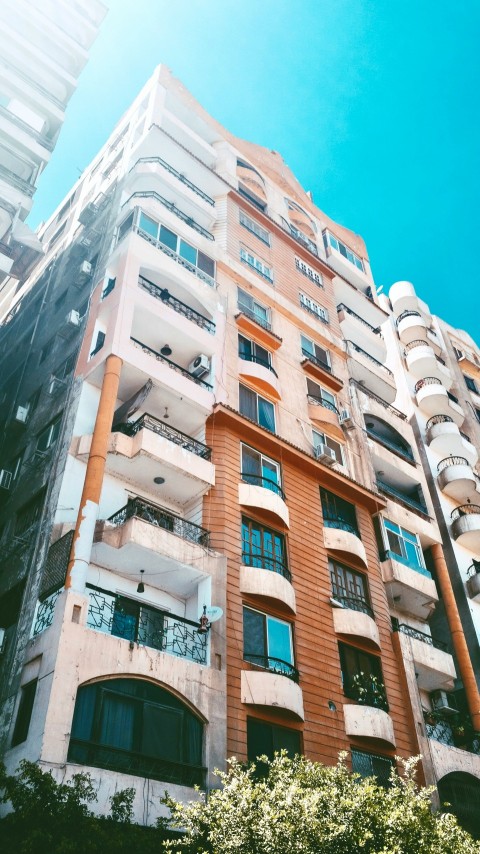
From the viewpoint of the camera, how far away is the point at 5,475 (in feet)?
77.4

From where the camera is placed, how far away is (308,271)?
35.3m

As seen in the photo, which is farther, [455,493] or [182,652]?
[455,493]

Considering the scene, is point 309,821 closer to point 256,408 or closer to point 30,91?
point 256,408

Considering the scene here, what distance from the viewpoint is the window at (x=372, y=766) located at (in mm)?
19141

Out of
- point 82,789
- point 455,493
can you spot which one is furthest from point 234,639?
point 455,493

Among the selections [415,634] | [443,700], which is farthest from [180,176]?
[443,700]

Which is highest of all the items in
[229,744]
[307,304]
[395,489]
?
[307,304]

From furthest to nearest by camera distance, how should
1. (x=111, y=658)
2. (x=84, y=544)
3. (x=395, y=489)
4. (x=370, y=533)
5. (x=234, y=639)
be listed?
1. (x=395, y=489)
2. (x=370, y=533)
3. (x=234, y=639)
4. (x=84, y=544)
5. (x=111, y=658)

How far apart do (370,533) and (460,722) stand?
6793 millimetres

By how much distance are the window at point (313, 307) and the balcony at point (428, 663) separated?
1460 cm

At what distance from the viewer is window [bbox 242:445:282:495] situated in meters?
22.3

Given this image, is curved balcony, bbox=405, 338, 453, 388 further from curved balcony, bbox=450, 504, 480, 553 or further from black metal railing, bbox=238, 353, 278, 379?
black metal railing, bbox=238, 353, 278, 379

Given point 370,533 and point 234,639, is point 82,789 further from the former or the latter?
point 370,533

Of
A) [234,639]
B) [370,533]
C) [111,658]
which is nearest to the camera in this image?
[111,658]
